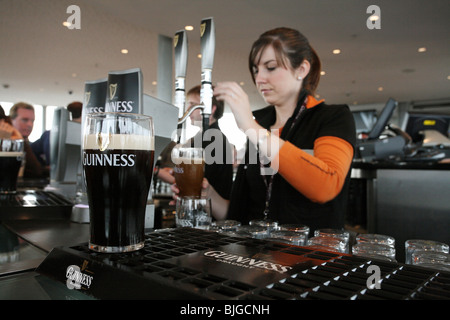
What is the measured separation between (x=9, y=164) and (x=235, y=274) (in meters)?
1.49

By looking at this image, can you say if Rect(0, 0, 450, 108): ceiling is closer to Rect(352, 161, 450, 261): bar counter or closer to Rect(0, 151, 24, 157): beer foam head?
Rect(352, 161, 450, 261): bar counter

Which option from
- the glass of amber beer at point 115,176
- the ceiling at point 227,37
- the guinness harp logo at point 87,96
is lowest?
the glass of amber beer at point 115,176

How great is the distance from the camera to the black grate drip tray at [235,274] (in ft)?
1.23

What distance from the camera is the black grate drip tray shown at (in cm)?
37

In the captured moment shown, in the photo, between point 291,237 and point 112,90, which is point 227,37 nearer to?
point 112,90

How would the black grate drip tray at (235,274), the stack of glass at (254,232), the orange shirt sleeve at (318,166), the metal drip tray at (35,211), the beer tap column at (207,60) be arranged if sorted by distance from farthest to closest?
A: the orange shirt sleeve at (318,166) → the metal drip tray at (35,211) → the beer tap column at (207,60) → the stack of glass at (254,232) → the black grate drip tray at (235,274)

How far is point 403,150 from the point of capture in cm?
358

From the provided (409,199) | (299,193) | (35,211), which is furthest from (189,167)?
(409,199)

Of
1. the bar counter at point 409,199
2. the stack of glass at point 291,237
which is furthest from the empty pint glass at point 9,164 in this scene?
the bar counter at point 409,199

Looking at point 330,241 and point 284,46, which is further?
point 284,46

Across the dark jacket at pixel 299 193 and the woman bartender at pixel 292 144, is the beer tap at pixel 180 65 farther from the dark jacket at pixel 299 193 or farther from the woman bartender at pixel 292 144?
the dark jacket at pixel 299 193

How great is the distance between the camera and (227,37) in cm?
704

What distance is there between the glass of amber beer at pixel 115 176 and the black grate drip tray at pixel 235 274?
0.12 feet

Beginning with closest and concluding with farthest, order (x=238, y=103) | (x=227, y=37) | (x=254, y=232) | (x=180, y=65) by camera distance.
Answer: (x=254, y=232)
(x=180, y=65)
(x=238, y=103)
(x=227, y=37)
